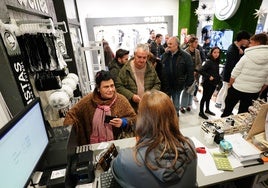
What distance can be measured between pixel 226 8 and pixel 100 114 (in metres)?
3.99

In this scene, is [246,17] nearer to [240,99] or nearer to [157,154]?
[240,99]

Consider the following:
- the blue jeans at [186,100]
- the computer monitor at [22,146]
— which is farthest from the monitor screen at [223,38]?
the computer monitor at [22,146]

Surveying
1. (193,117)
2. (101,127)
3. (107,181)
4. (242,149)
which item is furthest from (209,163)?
(193,117)

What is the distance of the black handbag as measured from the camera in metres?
1.44

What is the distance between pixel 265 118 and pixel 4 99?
203cm

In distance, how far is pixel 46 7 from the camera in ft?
7.14

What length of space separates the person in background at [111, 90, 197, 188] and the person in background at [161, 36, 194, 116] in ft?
5.99

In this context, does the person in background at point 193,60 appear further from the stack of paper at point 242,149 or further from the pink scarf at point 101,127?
the pink scarf at point 101,127

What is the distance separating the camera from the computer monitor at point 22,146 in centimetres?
67

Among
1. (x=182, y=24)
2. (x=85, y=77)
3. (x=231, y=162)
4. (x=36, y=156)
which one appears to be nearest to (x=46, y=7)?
(x=85, y=77)

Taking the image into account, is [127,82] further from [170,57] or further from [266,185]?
[266,185]

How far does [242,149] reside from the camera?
4.29ft

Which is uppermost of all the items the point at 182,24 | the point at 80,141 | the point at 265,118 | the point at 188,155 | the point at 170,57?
the point at 182,24

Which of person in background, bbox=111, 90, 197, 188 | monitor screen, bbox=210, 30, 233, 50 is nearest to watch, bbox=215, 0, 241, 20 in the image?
monitor screen, bbox=210, 30, 233, 50
